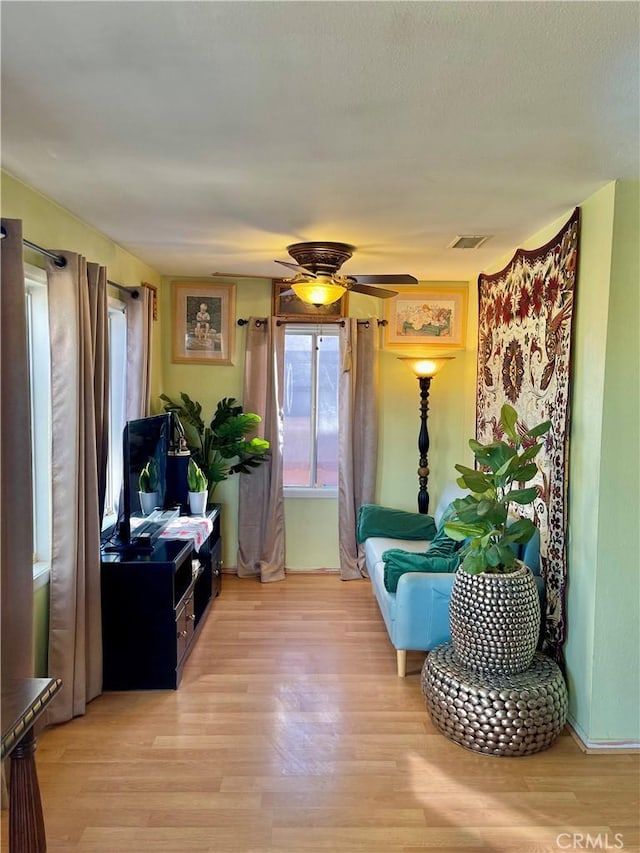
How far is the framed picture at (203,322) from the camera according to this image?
4594 millimetres

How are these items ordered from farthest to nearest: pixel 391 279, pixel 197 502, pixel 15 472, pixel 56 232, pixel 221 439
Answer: pixel 221 439, pixel 197 502, pixel 391 279, pixel 56 232, pixel 15 472

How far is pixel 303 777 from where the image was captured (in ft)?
7.59

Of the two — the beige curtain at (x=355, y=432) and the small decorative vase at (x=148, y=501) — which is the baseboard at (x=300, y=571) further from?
the small decorative vase at (x=148, y=501)

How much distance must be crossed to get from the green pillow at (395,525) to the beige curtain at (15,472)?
8.23ft

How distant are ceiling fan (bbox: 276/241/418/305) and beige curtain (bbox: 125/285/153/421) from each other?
1.10m

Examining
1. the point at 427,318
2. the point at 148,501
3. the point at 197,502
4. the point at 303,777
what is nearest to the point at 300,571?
the point at 197,502

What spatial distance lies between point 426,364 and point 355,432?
0.83 meters

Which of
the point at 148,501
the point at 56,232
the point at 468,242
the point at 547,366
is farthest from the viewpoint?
the point at 148,501

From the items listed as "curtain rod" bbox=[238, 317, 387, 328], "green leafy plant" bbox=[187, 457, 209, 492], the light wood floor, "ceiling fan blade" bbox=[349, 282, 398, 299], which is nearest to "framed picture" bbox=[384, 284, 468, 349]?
"curtain rod" bbox=[238, 317, 387, 328]

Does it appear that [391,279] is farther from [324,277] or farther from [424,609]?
[424,609]

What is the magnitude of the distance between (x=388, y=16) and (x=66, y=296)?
1889 millimetres

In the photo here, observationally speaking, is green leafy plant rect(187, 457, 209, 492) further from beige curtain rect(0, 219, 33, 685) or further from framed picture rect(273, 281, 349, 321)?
beige curtain rect(0, 219, 33, 685)

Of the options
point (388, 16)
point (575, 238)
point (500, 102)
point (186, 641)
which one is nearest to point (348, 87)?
point (388, 16)

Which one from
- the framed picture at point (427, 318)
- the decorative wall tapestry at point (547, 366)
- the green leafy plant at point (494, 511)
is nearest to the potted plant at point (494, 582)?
the green leafy plant at point (494, 511)
